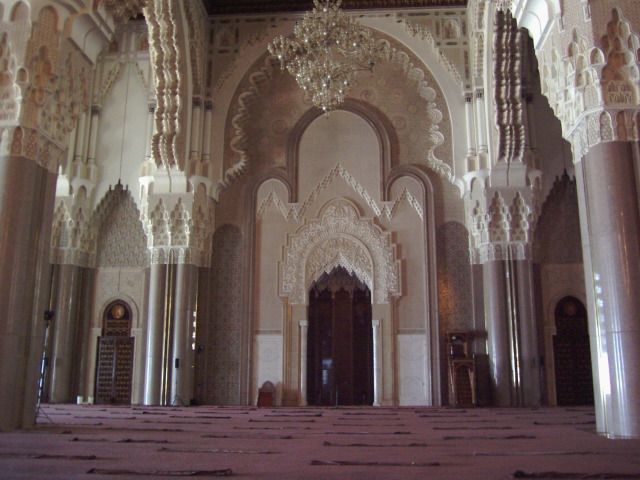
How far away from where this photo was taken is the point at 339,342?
474 inches

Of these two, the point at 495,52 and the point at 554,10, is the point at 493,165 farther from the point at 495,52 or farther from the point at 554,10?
the point at 554,10

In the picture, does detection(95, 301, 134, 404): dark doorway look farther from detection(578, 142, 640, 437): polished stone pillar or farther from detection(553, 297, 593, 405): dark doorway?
detection(578, 142, 640, 437): polished stone pillar

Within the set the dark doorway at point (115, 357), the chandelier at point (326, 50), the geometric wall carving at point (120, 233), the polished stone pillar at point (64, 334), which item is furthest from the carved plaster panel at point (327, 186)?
the polished stone pillar at point (64, 334)

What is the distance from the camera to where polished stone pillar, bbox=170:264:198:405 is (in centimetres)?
1059

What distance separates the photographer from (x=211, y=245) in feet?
38.2

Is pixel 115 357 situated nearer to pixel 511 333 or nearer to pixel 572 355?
pixel 511 333

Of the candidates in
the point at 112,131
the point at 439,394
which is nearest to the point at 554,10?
the point at 439,394

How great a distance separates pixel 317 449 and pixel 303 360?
274 inches

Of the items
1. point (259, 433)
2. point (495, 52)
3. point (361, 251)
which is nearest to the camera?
point (259, 433)

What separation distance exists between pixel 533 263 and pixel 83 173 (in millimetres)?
8307

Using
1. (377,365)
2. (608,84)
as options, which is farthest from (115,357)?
(608,84)

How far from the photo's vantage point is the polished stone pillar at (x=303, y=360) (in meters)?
11.0

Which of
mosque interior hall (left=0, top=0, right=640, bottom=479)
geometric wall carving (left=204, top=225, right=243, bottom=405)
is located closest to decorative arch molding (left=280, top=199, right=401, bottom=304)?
mosque interior hall (left=0, top=0, right=640, bottom=479)

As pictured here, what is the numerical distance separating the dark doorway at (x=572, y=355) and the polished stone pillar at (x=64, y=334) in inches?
333
